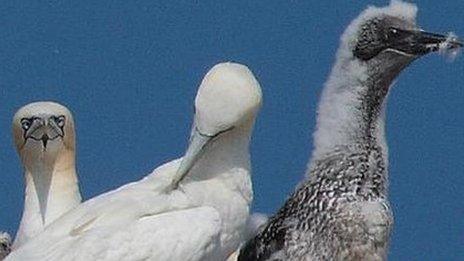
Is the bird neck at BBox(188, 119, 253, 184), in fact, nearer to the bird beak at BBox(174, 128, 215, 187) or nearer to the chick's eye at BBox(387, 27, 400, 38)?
the bird beak at BBox(174, 128, 215, 187)

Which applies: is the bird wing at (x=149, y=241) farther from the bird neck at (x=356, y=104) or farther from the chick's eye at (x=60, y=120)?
the chick's eye at (x=60, y=120)

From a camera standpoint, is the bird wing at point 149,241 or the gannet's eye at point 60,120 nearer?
the bird wing at point 149,241

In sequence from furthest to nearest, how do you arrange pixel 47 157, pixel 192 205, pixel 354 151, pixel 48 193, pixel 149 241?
pixel 47 157
pixel 48 193
pixel 354 151
pixel 192 205
pixel 149 241

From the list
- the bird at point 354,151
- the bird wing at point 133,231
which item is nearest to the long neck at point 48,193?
the bird wing at point 133,231

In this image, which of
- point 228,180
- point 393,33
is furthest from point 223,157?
point 393,33

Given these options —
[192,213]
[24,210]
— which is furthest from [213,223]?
[24,210]

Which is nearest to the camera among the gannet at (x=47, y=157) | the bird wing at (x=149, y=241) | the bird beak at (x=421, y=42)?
the bird wing at (x=149, y=241)

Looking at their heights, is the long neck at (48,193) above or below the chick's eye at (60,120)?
below

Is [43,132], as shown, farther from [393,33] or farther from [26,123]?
[393,33]
